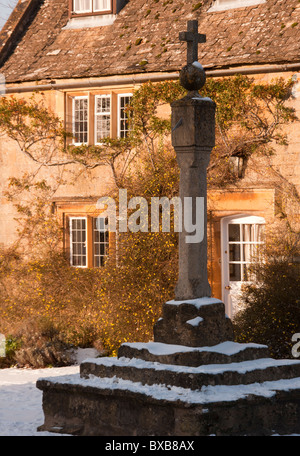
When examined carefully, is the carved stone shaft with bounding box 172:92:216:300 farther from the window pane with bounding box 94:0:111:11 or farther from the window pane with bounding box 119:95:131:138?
the window pane with bounding box 94:0:111:11

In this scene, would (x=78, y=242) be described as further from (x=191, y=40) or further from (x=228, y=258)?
(x=191, y=40)

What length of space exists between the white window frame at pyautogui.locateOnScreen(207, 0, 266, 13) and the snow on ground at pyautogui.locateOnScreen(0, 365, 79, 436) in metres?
7.58

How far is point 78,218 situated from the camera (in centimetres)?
1581

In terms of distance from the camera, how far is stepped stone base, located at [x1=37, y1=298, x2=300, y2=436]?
22.4 ft

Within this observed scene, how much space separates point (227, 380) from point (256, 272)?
196 inches

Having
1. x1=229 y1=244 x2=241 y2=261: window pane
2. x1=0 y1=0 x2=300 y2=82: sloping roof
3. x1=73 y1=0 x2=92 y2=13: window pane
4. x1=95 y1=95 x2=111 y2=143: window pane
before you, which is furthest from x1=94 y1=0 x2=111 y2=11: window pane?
x1=229 y1=244 x2=241 y2=261: window pane

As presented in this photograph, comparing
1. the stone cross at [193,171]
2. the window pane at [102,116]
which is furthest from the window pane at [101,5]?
the stone cross at [193,171]

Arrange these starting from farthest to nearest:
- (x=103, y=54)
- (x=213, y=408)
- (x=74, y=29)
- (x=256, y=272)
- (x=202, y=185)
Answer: (x=74, y=29), (x=103, y=54), (x=256, y=272), (x=202, y=185), (x=213, y=408)

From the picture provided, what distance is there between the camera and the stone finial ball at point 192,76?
8.20m

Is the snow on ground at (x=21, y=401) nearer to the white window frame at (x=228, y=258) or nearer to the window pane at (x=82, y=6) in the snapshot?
the white window frame at (x=228, y=258)

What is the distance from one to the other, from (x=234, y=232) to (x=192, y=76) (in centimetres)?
611

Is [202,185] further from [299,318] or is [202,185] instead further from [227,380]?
[299,318]

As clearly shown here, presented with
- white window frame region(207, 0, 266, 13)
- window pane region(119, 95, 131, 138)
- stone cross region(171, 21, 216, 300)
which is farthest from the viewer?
window pane region(119, 95, 131, 138)

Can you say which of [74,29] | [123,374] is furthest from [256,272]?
[74,29]
